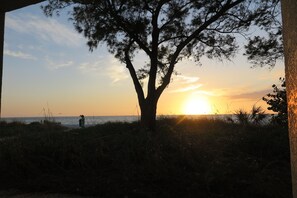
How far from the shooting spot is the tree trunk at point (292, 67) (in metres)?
1.57

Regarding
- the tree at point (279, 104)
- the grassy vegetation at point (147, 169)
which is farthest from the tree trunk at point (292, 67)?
the tree at point (279, 104)

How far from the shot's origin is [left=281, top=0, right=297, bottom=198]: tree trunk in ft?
5.15

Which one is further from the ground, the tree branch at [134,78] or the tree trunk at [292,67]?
the tree branch at [134,78]

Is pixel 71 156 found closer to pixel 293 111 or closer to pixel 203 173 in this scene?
pixel 203 173

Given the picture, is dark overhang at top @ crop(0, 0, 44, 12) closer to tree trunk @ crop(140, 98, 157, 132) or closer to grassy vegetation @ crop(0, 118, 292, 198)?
grassy vegetation @ crop(0, 118, 292, 198)

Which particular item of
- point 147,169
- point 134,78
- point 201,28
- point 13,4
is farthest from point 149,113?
point 13,4

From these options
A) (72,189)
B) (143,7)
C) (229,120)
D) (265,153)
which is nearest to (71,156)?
(72,189)

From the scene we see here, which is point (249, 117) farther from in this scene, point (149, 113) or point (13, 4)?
point (13, 4)

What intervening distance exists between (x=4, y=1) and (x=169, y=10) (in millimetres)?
9671

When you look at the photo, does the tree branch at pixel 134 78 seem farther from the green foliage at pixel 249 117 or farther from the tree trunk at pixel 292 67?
the tree trunk at pixel 292 67

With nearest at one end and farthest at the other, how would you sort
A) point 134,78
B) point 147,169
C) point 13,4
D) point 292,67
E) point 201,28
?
point 292,67 → point 13,4 → point 147,169 → point 201,28 → point 134,78

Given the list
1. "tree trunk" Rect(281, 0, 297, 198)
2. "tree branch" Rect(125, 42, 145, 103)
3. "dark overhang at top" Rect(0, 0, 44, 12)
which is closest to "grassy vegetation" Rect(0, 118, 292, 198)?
"dark overhang at top" Rect(0, 0, 44, 12)

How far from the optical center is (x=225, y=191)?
16.5ft

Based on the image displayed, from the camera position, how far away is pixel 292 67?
1590 millimetres
